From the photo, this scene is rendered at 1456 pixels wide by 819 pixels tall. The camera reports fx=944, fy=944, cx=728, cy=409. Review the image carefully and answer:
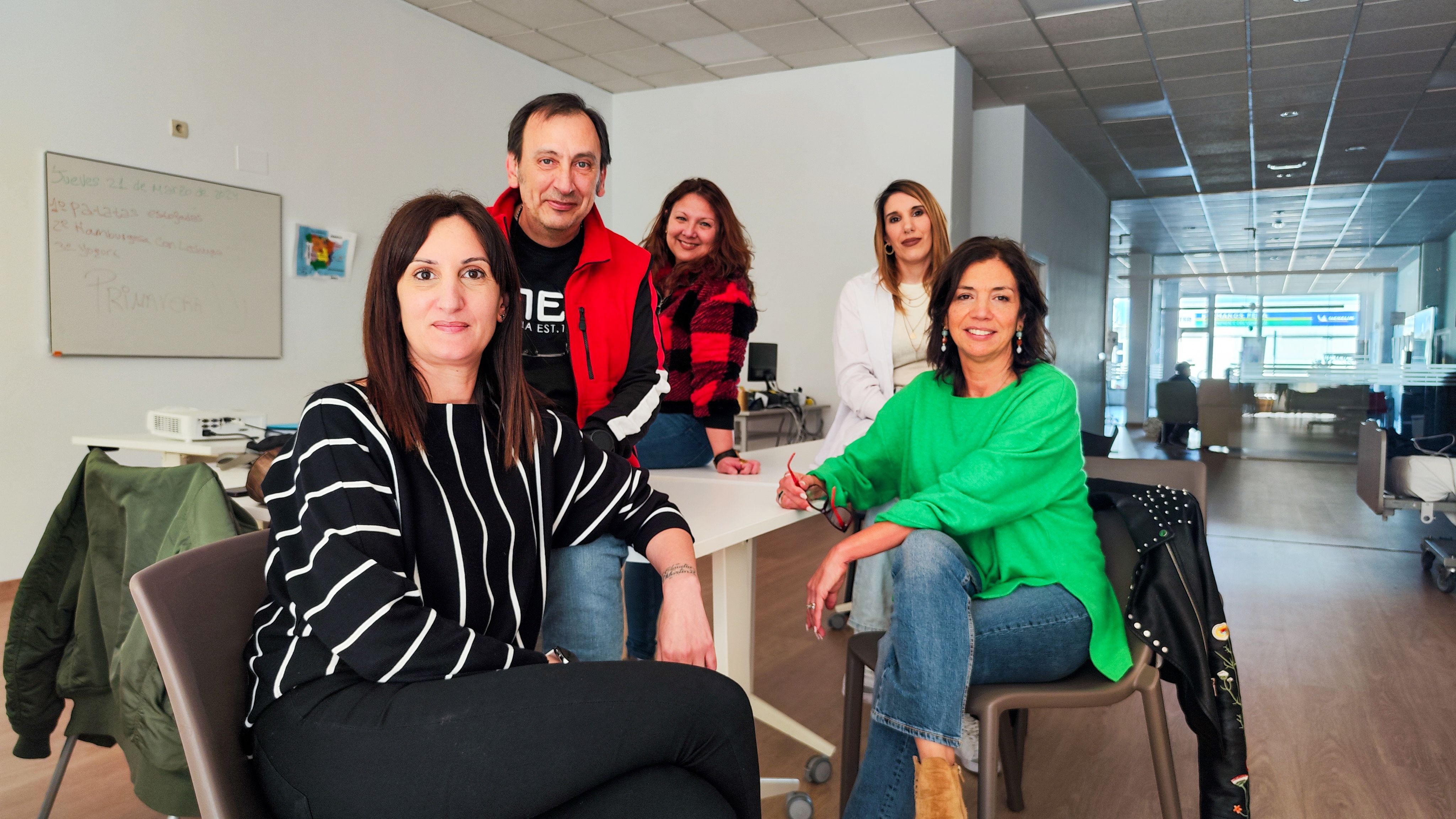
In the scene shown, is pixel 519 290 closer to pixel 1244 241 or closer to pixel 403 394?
pixel 403 394

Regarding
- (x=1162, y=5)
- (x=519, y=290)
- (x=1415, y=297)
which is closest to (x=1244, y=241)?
(x=1415, y=297)

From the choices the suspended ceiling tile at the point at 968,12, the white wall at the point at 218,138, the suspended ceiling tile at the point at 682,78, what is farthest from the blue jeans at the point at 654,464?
the suspended ceiling tile at the point at 682,78

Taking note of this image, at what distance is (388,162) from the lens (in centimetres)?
518

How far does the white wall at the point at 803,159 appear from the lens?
6.03 metres

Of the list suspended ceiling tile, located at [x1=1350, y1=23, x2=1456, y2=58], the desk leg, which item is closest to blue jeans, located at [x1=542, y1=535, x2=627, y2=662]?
the desk leg

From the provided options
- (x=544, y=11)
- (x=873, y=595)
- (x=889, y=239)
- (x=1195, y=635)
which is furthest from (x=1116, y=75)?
(x=1195, y=635)

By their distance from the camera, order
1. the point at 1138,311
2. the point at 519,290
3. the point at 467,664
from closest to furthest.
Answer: the point at 467,664, the point at 519,290, the point at 1138,311

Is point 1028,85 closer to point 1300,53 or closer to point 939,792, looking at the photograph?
point 1300,53

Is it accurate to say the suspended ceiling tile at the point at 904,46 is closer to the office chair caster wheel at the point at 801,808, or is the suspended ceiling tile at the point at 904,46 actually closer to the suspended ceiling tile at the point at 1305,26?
the suspended ceiling tile at the point at 1305,26

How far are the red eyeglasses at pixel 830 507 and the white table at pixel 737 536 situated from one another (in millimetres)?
21

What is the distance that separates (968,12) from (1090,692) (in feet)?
15.3

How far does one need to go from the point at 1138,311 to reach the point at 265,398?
7.01 m

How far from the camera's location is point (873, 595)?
233 centimetres

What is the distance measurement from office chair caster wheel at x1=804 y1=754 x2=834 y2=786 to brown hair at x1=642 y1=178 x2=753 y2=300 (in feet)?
3.83
